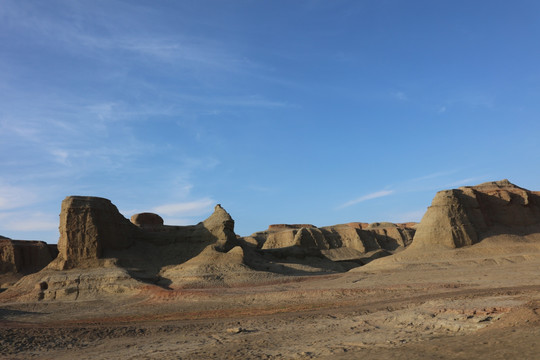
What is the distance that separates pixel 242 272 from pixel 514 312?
27.1 m

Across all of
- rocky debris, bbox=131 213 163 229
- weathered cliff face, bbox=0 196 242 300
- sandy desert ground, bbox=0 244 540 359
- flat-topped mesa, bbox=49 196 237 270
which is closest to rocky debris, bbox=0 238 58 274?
rocky debris, bbox=131 213 163 229

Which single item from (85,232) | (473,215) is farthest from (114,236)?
(473,215)

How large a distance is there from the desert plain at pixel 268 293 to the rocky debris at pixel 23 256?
0.16 meters

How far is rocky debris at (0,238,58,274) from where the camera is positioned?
5766 centimetres

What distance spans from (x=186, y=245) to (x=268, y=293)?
873 inches

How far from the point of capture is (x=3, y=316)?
26156 millimetres

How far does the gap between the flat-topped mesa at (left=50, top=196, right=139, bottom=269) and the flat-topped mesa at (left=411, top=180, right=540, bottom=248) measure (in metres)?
29.6

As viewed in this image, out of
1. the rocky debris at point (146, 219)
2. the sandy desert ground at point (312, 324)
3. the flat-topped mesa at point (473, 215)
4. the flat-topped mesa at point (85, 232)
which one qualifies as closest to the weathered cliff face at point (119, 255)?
the flat-topped mesa at point (85, 232)

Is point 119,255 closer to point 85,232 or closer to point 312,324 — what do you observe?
point 85,232

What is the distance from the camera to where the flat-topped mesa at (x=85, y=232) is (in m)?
40.5

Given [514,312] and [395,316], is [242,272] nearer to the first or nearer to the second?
[395,316]

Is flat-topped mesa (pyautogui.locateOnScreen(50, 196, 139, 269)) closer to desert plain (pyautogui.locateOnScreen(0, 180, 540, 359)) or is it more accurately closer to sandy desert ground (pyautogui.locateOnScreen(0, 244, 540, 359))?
desert plain (pyautogui.locateOnScreen(0, 180, 540, 359))

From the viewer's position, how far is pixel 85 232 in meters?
41.2

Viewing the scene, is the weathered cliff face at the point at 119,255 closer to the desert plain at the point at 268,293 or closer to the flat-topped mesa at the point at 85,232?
the flat-topped mesa at the point at 85,232
